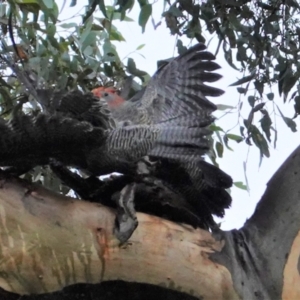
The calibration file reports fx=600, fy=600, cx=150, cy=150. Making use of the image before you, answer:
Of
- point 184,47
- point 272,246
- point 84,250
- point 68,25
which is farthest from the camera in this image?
point 68,25

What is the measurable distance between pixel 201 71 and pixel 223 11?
0.66 feet

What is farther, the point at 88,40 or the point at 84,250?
the point at 88,40

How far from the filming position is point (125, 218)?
66 cm

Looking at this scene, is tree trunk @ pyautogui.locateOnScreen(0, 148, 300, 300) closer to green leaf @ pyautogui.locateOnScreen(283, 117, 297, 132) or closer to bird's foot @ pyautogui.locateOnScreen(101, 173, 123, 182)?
bird's foot @ pyautogui.locateOnScreen(101, 173, 123, 182)

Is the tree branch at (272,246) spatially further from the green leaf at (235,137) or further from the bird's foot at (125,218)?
the green leaf at (235,137)

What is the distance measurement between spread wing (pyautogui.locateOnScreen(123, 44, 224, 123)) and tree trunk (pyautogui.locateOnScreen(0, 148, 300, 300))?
0.44 ft

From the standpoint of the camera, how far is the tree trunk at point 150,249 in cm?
62

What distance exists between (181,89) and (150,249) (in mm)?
217

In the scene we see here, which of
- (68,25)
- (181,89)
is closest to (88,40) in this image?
(68,25)

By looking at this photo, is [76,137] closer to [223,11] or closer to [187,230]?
[187,230]

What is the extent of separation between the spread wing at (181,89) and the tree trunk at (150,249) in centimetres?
13

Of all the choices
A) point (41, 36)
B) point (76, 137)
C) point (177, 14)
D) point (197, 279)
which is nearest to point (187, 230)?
point (197, 279)

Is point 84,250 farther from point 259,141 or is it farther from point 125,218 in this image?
point 259,141

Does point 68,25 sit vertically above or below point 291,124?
above
